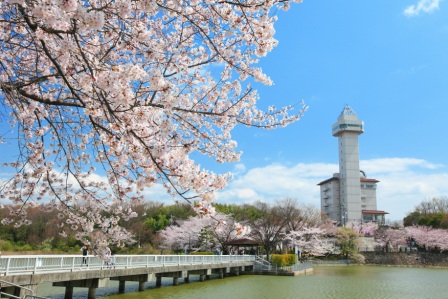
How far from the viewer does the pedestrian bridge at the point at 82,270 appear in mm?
10102

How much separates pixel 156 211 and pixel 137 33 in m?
57.9

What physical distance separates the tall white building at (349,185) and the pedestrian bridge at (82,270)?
4746 cm

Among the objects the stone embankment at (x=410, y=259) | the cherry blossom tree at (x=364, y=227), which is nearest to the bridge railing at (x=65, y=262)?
the stone embankment at (x=410, y=259)

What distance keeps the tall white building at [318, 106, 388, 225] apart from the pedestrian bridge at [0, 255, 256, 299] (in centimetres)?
4746

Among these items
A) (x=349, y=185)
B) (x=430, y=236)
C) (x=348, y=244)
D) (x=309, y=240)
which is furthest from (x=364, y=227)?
(x=309, y=240)

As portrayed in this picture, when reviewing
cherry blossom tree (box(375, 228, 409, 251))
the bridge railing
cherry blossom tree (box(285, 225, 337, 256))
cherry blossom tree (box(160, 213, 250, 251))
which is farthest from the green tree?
the bridge railing

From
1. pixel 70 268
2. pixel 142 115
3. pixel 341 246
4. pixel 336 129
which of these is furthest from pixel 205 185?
pixel 336 129

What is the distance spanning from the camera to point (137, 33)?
3.65 m

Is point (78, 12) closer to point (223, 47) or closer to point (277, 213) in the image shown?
point (223, 47)

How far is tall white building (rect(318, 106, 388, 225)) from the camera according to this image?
6594 cm

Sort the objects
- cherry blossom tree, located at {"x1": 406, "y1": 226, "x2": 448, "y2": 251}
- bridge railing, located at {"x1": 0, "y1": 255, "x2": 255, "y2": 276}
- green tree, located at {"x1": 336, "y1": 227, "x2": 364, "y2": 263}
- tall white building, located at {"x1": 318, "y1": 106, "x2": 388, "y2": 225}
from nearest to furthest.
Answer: bridge railing, located at {"x1": 0, "y1": 255, "x2": 255, "y2": 276} < green tree, located at {"x1": 336, "y1": 227, "x2": 364, "y2": 263} < cherry blossom tree, located at {"x1": 406, "y1": 226, "x2": 448, "y2": 251} < tall white building, located at {"x1": 318, "y1": 106, "x2": 388, "y2": 225}

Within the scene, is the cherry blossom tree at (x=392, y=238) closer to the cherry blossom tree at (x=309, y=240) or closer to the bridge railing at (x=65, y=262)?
the cherry blossom tree at (x=309, y=240)

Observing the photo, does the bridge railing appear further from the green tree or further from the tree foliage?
the tree foliage

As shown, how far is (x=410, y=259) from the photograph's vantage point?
43.8m
